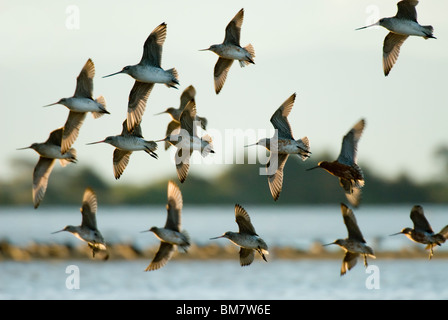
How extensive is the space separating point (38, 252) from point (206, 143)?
17.9 m

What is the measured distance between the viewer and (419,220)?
12.4 meters

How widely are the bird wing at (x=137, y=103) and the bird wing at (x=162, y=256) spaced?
1.91 m

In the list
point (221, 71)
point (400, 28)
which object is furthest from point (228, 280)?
point (400, 28)

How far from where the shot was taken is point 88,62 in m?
12.8

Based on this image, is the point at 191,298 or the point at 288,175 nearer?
the point at 191,298

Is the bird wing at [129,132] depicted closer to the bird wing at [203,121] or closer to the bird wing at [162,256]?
the bird wing at [203,121]

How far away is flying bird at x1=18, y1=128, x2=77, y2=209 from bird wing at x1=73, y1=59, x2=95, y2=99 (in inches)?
30.2

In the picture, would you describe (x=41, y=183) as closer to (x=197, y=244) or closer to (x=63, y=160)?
(x=63, y=160)

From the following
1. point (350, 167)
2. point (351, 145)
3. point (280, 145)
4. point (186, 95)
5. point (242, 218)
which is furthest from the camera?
point (186, 95)

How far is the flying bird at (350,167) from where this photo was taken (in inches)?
471

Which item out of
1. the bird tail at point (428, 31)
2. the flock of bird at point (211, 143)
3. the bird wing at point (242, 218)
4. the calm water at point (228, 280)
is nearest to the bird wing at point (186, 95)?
the flock of bird at point (211, 143)

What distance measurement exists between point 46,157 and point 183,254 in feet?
49.7

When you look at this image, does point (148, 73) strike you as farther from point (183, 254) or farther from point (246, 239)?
point (183, 254)

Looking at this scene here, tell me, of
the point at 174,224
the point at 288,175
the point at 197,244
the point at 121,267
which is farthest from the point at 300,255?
the point at 288,175
